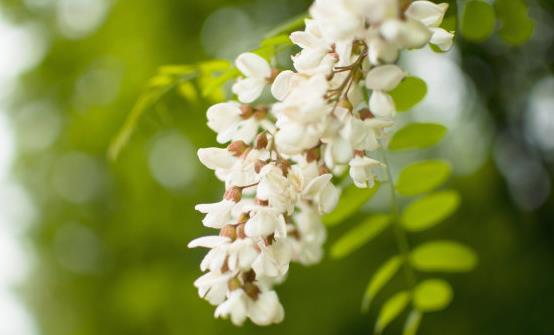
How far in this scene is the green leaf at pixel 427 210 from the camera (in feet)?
3.43

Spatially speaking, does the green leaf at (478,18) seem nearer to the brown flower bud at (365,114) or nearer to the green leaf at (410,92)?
the green leaf at (410,92)

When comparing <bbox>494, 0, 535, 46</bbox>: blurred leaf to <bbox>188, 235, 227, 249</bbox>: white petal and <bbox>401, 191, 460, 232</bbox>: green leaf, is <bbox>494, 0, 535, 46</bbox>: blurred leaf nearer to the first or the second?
<bbox>401, 191, 460, 232</bbox>: green leaf

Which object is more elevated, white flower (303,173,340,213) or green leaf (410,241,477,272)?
white flower (303,173,340,213)

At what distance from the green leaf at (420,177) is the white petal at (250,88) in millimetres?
347

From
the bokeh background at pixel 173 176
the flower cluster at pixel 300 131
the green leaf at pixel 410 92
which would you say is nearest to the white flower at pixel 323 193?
the flower cluster at pixel 300 131

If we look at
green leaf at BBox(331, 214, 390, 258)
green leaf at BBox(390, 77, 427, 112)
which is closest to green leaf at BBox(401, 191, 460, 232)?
green leaf at BBox(331, 214, 390, 258)

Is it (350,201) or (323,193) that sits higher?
(323,193)

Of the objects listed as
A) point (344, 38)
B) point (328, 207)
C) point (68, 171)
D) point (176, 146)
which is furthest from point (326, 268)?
point (344, 38)

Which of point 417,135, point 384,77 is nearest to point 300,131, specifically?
point 384,77

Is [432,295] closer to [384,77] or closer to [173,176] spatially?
[384,77]

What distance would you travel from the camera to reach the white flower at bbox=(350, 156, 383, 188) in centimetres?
65

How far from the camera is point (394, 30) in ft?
1.63

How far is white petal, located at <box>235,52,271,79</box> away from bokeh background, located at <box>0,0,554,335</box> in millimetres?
866

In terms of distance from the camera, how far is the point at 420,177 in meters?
1.00
